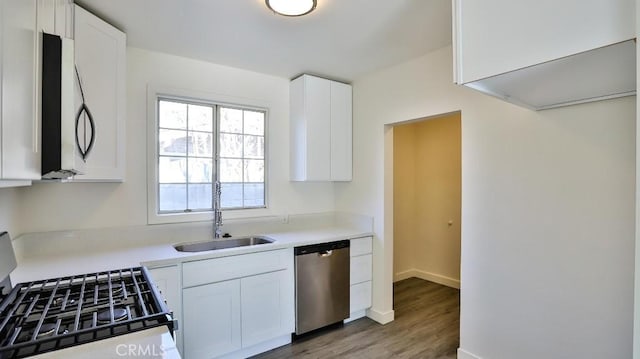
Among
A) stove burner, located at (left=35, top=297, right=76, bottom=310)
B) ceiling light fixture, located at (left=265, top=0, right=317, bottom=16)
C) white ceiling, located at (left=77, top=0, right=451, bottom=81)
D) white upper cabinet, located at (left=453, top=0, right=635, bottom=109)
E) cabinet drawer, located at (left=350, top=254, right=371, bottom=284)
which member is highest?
white ceiling, located at (left=77, top=0, right=451, bottom=81)

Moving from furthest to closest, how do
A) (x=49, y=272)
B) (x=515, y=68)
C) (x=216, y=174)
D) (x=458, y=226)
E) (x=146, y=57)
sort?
(x=458, y=226) → (x=216, y=174) → (x=146, y=57) → (x=49, y=272) → (x=515, y=68)

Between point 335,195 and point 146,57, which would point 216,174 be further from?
point 335,195

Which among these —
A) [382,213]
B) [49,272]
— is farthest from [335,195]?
[49,272]

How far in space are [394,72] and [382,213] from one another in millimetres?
1380

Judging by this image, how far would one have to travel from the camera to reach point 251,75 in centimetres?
316

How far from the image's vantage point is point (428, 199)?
4.38 metres

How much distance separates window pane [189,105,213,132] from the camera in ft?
9.55

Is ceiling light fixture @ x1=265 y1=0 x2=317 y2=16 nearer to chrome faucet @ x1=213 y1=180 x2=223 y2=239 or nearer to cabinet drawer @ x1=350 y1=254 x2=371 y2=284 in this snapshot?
chrome faucet @ x1=213 y1=180 x2=223 y2=239

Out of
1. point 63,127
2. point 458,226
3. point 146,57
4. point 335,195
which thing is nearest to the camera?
point 63,127

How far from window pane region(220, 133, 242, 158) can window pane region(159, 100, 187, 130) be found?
367mm

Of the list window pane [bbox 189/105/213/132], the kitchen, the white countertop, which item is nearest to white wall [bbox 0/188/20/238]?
the kitchen

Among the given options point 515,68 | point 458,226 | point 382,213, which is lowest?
point 458,226

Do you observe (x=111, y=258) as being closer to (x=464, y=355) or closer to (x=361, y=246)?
(x=361, y=246)

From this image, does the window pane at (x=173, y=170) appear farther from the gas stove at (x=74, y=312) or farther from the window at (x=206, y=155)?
the gas stove at (x=74, y=312)
